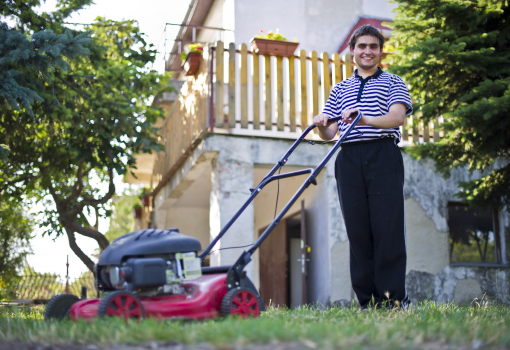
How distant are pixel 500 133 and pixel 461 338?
4.03 meters

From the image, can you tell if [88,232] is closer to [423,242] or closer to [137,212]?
Result: [137,212]

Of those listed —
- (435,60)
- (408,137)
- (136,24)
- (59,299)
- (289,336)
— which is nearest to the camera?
(289,336)

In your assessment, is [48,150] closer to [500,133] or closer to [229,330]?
[500,133]

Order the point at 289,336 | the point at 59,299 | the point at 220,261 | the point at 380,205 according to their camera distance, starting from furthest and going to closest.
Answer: the point at 220,261
the point at 380,205
the point at 59,299
the point at 289,336

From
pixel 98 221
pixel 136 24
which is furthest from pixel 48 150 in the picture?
pixel 98 221

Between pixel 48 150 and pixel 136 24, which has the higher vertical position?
pixel 136 24

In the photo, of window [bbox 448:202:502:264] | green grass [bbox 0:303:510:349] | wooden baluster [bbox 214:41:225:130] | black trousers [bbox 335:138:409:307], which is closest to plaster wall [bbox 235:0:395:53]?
wooden baluster [bbox 214:41:225:130]

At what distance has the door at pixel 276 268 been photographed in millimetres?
9430

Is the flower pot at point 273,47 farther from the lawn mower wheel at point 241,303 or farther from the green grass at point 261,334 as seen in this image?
the green grass at point 261,334

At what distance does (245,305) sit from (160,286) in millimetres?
454

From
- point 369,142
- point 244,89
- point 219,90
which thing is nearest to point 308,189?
point 244,89

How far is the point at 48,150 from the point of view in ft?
27.1

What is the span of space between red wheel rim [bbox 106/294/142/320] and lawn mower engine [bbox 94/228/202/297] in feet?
0.23

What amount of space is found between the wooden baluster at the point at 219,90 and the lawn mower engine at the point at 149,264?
4056mm
